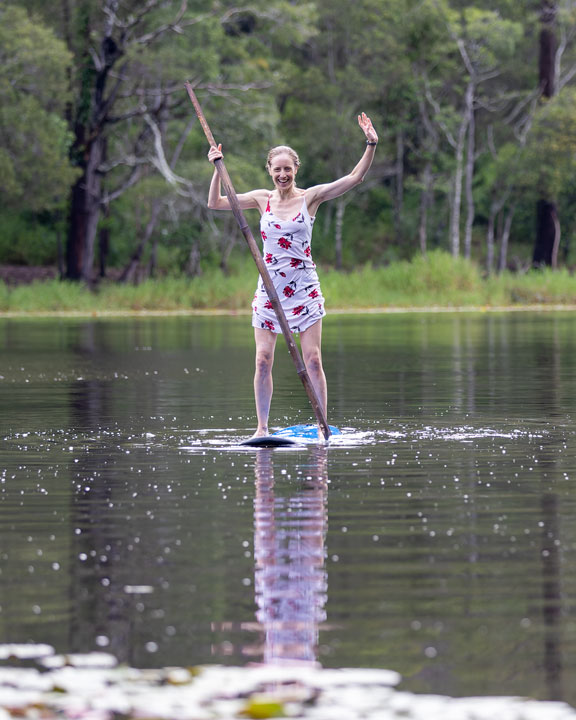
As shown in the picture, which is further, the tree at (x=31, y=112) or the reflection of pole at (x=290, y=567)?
the tree at (x=31, y=112)

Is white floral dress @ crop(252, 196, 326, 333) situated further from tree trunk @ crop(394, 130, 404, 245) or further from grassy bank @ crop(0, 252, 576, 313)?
tree trunk @ crop(394, 130, 404, 245)

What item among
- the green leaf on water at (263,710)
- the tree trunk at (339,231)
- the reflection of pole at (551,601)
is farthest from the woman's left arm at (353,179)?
the tree trunk at (339,231)

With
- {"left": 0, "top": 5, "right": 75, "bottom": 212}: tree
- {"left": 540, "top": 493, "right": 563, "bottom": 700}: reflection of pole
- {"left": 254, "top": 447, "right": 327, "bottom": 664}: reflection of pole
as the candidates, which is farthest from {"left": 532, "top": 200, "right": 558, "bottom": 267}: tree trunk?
{"left": 540, "top": 493, "right": 563, "bottom": 700}: reflection of pole

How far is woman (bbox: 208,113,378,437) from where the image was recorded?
38.2 feet

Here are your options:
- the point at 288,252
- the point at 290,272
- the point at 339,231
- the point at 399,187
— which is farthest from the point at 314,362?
the point at 399,187

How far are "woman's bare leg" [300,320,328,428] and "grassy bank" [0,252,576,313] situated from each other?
1310 inches

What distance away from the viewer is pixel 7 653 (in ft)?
17.6

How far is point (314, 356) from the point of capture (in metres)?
12.0

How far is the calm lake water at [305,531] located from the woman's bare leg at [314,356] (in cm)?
43

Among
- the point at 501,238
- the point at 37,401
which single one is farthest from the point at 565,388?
the point at 501,238

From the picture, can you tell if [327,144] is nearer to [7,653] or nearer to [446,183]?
[446,183]

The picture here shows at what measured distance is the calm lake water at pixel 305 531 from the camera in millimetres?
5496

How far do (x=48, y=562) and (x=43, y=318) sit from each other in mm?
36200

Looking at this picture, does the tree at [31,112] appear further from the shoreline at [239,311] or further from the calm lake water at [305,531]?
the calm lake water at [305,531]
